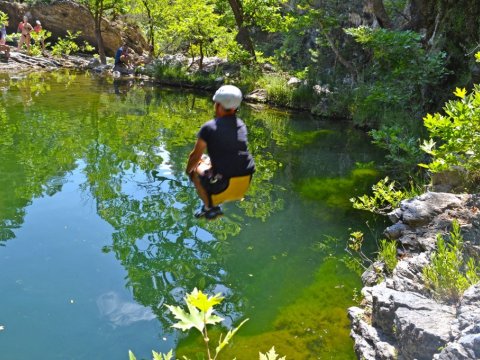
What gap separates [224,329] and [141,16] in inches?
1170

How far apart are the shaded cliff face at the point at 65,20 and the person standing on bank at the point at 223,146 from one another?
28323 mm

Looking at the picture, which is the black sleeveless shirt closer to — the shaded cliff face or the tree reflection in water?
the tree reflection in water

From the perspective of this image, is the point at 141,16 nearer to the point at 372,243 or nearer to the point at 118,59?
the point at 118,59

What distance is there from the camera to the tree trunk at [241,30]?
887 inches

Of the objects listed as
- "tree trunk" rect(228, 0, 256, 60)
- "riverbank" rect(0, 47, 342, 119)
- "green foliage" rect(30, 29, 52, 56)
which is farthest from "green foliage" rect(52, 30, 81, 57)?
"tree trunk" rect(228, 0, 256, 60)

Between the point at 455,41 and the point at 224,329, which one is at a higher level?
the point at 455,41

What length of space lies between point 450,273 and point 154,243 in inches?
175

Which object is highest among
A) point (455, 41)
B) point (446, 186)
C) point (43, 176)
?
point (455, 41)

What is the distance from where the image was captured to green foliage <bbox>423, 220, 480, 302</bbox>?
4.25m

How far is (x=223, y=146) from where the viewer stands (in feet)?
14.5

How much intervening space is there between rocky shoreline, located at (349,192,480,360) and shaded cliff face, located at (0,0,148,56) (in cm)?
2787

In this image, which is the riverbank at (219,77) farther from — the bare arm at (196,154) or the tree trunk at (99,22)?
the bare arm at (196,154)

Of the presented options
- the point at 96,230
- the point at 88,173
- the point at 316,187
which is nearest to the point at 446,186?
the point at 316,187

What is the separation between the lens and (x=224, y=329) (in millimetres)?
5414
